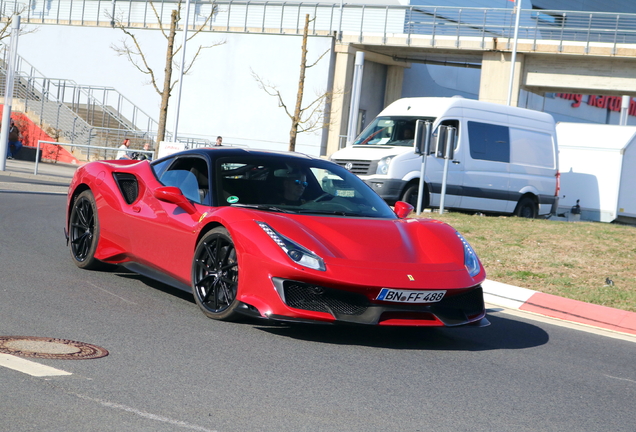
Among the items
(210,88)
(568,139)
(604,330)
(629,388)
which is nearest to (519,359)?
(629,388)

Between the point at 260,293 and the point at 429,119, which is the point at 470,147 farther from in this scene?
the point at 260,293

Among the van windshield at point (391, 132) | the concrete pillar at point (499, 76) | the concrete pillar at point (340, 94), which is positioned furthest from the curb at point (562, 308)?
the concrete pillar at point (340, 94)

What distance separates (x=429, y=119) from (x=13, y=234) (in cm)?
984

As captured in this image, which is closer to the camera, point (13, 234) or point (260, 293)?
point (260, 293)

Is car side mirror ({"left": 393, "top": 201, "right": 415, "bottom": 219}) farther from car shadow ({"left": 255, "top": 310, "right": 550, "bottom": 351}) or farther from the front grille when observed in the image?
the front grille

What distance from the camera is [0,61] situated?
4212 cm

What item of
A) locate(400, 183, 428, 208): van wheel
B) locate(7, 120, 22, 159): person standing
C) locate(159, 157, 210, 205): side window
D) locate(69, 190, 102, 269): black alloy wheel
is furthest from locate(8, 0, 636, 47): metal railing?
locate(159, 157, 210, 205): side window

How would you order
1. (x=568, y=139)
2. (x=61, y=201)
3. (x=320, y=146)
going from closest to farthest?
(x=61, y=201), (x=568, y=139), (x=320, y=146)

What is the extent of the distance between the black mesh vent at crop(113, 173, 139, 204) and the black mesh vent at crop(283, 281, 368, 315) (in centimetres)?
245

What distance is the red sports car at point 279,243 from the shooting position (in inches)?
224

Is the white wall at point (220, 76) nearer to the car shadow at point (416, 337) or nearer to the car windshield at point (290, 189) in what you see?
the car windshield at point (290, 189)

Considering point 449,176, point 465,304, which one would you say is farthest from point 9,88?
point 465,304

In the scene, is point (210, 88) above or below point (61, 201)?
above

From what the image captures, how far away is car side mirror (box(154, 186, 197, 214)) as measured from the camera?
6691 millimetres
